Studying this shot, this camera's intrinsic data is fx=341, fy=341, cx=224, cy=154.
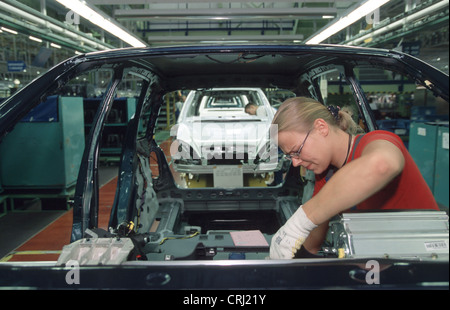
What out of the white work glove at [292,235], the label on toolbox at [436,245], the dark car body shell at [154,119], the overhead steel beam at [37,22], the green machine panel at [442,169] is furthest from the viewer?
the green machine panel at [442,169]

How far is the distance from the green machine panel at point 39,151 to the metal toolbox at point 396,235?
Result: 4.89 metres

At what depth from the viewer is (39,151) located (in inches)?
198

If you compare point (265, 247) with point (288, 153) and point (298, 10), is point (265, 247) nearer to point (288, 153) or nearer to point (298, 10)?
point (288, 153)

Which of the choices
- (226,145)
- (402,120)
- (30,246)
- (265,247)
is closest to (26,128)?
(30,246)

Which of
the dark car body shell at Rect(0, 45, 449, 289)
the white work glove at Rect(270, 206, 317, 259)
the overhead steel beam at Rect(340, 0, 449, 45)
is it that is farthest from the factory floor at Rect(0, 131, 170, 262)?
the overhead steel beam at Rect(340, 0, 449, 45)

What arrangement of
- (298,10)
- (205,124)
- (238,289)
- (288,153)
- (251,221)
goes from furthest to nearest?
(298,10) → (205,124) → (251,221) → (288,153) → (238,289)

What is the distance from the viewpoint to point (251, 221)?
3393 millimetres

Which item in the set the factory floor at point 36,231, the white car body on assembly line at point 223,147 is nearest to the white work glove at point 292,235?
the white car body on assembly line at point 223,147

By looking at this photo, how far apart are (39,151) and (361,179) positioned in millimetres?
5081

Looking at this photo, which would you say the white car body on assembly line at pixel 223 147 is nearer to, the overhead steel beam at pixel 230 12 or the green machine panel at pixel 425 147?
the green machine panel at pixel 425 147

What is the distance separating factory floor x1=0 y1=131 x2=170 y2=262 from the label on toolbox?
3.42 metres

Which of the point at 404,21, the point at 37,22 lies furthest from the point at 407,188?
the point at 37,22

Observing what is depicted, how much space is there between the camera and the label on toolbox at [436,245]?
94 centimetres

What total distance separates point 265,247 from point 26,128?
173 inches
